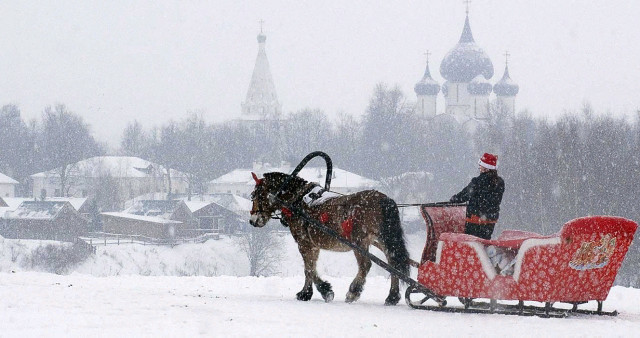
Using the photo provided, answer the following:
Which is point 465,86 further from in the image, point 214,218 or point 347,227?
point 347,227

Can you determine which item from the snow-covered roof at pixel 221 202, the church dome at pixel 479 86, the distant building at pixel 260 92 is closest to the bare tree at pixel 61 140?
the snow-covered roof at pixel 221 202

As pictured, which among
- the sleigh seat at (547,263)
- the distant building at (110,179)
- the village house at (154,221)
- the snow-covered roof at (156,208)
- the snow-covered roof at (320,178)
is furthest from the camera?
the distant building at (110,179)

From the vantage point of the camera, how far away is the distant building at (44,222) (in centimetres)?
7994

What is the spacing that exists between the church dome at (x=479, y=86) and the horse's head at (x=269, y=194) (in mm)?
112030

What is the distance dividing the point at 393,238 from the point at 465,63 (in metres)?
113

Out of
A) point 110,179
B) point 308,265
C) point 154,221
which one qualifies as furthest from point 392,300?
point 110,179

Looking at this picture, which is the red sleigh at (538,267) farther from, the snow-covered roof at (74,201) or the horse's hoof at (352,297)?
the snow-covered roof at (74,201)

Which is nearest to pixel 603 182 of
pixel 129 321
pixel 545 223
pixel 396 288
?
pixel 545 223

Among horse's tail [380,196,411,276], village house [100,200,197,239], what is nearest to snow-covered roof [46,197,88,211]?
village house [100,200,197,239]

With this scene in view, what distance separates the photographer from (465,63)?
12350 cm

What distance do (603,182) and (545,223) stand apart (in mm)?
3439

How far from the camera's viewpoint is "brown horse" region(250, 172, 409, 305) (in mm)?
12367

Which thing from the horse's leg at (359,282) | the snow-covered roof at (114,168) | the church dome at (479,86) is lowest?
the horse's leg at (359,282)

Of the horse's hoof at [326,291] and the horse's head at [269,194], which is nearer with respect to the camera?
the horse's hoof at [326,291]
